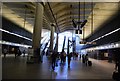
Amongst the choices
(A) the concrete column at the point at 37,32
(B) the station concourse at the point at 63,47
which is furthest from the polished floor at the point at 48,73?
(A) the concrete column at the point at 37,32

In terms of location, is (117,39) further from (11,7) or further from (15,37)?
(15,37)

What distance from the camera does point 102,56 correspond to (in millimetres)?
37812

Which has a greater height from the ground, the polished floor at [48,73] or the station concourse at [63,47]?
the station concourse at [63,47]

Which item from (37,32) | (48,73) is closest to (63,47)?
(37,32)

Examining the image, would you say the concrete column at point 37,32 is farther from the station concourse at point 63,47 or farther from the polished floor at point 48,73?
the polished floor at point 48,73

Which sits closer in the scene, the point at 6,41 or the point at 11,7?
the point at 11,7

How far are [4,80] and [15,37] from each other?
124ft

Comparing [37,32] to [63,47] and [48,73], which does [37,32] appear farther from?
[63,47]

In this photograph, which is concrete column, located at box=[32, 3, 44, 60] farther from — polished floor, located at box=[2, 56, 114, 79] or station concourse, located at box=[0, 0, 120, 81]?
polished floor, located at box=[2, 56, 114, 79]

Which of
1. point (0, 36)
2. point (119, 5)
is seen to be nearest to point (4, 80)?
point (119, 5)

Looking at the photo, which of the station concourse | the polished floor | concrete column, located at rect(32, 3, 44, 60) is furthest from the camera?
concrete column, located at rect(32, 3, 44, 60)

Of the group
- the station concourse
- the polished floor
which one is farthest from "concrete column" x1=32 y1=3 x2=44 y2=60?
the polished floor

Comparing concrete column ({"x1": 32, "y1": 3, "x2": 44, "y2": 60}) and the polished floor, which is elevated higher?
concrete column ({"x1": 32, "y1": 3, "x2": 44, "y2": 60})

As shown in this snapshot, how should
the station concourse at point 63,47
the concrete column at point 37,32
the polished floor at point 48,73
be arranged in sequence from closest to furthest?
the polished floor at point 48,73, the station concourse at point 63,47, the concrete column at point 37,32
